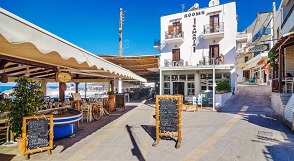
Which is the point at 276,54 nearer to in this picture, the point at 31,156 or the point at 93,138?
the point at 93,138

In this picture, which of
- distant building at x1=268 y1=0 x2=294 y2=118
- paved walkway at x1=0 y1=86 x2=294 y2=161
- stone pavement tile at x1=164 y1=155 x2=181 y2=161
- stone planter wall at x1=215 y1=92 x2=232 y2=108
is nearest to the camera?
stone pavement tile at x1=164 y1=155 x2=181 y2=161

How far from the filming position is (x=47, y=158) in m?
4.27

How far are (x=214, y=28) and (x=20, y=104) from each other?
16.8m

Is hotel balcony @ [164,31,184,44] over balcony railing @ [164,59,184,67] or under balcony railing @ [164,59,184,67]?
over

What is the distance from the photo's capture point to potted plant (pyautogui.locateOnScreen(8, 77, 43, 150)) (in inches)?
177

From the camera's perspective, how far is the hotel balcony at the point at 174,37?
17872 millimetres

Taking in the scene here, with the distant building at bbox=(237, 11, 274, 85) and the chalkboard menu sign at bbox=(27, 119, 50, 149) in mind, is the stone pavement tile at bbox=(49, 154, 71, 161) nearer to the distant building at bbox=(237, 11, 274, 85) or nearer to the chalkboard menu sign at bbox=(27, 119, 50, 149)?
the chalkboard menu sign at bbox=(27, 119, 50, 149)

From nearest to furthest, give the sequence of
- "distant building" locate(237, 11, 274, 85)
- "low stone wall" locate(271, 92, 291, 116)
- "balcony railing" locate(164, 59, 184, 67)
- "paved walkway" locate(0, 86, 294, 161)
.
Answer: "paved walkway" locate(0, 86, 294, 161)
"low stone wall" locate(271, 92, 291, 116)
"distant building" locate(237, 11, 274, 85)
"balcony railing" locate(164, 59, 184, 67)

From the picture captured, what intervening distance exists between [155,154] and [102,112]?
20.2ft

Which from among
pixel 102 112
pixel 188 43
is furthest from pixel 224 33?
pixel 102 112

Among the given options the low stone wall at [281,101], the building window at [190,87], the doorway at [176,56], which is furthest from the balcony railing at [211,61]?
the low stone wall at [281,101]

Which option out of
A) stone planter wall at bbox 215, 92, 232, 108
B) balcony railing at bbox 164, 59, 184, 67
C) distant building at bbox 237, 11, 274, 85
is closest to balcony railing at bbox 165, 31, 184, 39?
balcony railing at bbox 164, 59, 184, 67

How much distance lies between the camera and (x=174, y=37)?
717 inches

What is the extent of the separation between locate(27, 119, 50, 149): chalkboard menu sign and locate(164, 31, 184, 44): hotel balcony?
1548cm
